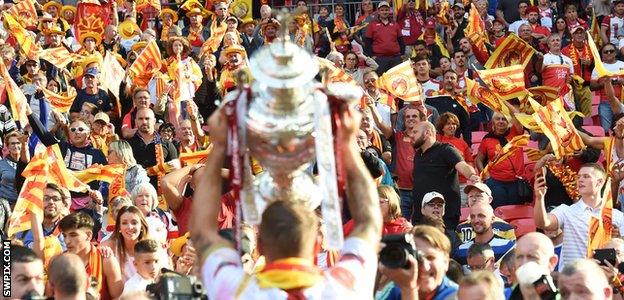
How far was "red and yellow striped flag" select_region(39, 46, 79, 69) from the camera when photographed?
16.7m

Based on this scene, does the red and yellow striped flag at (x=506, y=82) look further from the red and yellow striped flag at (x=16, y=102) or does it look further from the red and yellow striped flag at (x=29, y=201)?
the red and yellow striped flag at (x=29, y=201)

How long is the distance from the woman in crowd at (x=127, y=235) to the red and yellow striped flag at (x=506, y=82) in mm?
5910

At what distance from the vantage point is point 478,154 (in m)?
13.3

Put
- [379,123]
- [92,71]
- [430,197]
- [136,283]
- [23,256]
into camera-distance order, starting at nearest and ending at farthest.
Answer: [23,256] → [136,283] → [430,197] → [379,123] → [92,71]

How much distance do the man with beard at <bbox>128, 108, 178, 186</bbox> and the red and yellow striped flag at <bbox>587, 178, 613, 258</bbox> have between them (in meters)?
4.56

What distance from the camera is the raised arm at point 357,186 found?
15.2 feet

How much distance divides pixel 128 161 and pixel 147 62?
470 centimetres

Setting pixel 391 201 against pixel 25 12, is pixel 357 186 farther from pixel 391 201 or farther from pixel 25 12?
pixel 25 12

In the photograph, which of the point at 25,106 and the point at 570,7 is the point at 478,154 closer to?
the point at 25,106

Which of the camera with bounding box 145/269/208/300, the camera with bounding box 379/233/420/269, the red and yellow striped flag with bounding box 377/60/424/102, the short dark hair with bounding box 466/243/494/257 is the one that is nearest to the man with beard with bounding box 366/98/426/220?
the red and yellow striped flag with bounding box 377/60/424/102

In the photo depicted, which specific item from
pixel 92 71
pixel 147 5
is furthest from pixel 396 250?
pixel 147 5

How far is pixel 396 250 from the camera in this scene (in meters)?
5.20

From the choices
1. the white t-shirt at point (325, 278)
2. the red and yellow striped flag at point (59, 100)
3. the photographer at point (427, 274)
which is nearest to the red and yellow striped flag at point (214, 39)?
the red and yellow striped flag at point (59, 100)

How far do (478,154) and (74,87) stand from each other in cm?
491
